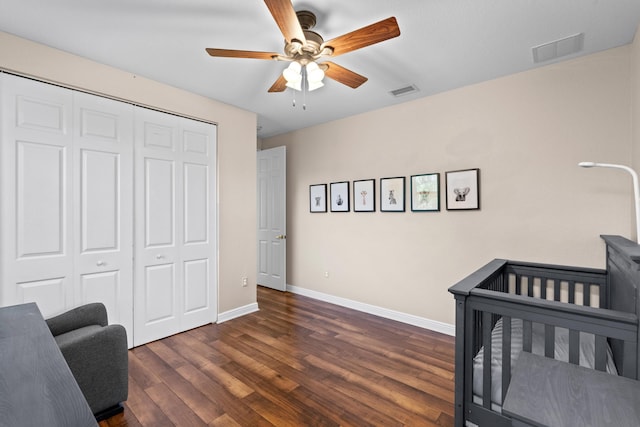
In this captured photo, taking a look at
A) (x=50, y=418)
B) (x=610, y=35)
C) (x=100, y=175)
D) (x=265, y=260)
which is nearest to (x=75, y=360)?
(x=50, y=418)

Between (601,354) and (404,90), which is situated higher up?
(404,90)

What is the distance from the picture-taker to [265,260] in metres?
5.11

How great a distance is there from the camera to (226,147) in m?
3.66

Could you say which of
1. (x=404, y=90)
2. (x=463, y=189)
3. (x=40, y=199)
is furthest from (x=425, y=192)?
(x=40, y=199)

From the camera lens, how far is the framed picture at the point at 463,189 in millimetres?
3031

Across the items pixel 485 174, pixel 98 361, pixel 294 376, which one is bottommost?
pixel 294 376

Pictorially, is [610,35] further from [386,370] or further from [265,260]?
[265,260]

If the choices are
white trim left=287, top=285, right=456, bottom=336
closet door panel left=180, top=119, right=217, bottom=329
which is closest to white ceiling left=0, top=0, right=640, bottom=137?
closet door panel left=180, top=119, right=217, bottom=329

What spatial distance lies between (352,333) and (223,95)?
9.82 feet

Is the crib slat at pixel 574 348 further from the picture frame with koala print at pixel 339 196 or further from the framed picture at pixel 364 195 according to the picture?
the picture frame with koala print at pixel 339 196

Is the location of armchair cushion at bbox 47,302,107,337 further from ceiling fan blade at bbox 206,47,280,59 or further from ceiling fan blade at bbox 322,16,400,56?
ceiling fan blade at bbox 322,16,400,56

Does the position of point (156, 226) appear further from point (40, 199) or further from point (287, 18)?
point (287, 18)

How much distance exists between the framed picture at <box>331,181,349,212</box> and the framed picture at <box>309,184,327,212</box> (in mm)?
147

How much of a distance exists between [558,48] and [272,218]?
13.1 ft
